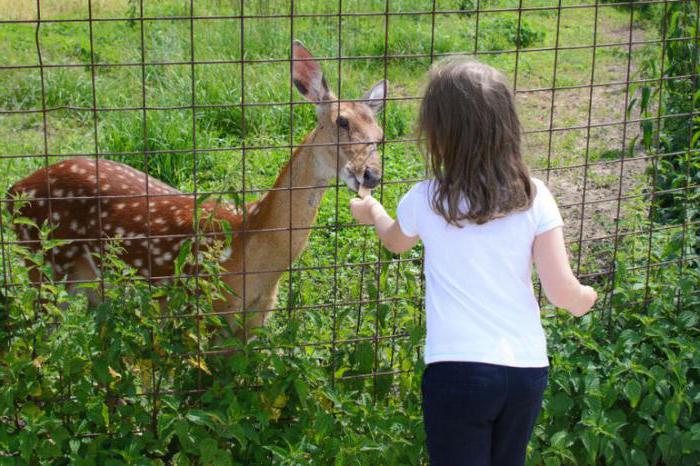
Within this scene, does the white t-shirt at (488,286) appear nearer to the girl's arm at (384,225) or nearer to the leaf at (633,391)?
the girl's arm at (384,225)

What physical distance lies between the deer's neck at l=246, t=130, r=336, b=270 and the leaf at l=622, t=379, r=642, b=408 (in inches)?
67.2

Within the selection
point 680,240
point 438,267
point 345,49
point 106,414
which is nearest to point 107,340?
point 106,414

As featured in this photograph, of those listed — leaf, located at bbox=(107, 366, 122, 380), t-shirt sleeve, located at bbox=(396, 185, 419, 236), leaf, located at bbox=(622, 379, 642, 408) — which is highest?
t-shirt sleeve, located at bbox=(396, 185, 419, 236)

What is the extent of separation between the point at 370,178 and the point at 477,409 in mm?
1913

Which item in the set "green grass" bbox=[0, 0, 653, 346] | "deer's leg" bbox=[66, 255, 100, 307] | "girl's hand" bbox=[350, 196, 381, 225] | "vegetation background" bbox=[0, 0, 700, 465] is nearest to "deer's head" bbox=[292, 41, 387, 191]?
"vegetation background" bbox=[0, 0, 700, 465]

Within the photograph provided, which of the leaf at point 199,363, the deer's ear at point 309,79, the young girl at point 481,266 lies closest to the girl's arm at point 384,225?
the young girl at point 481,266

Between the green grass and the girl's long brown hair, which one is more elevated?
the girl's long brown hair

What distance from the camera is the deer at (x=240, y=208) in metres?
5.04

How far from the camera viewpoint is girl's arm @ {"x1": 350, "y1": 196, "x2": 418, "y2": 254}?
11.3 ft

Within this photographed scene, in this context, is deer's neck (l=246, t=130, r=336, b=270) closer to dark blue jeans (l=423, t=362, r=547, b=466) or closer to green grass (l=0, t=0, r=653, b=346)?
green grass (l=0, t=0, r=653, b=346)

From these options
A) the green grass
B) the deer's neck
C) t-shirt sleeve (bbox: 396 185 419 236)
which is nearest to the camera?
t-shirt sleeve (bbox: 396 185 419 236)

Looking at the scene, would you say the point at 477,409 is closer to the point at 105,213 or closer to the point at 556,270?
the point at 556,270

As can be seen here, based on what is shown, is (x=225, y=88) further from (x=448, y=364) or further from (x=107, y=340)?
(x=448, y=364)

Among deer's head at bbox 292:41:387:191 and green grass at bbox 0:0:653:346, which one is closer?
deer's head at bbox 292:41:387:191
